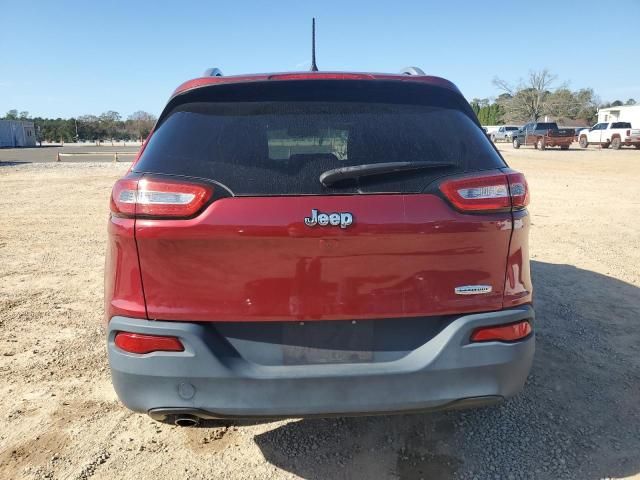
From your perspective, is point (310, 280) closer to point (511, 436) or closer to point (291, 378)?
point (291, 378)

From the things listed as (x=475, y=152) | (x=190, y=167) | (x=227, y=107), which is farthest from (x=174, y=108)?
(x=475, y=152)

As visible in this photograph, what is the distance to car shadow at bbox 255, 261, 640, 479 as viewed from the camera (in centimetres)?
246

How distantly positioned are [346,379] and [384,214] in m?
0.69

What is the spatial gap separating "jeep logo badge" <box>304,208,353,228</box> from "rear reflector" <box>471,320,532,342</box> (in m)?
0.72

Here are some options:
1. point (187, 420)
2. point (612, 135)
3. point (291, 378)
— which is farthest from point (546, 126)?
point (187, 420)

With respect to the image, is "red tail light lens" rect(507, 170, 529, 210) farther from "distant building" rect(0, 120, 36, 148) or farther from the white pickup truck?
"distant building" rect(0, 120, 36, 148)

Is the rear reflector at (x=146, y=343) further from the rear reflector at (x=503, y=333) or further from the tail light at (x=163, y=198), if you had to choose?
the rear reflector at (x=503, y=333)

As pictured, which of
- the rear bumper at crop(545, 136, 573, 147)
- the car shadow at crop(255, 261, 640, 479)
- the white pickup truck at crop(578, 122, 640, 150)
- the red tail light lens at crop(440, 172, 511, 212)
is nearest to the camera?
the red tail light lens at crop(440, 172, 511, 212)

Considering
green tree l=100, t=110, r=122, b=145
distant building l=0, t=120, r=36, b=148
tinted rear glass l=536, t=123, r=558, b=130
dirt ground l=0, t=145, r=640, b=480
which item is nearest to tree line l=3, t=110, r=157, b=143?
green tree l=100, t=110, r=122, b=145

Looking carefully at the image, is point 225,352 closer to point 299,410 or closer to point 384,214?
point 299,410

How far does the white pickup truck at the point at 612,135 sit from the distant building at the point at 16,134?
67410 millimetres

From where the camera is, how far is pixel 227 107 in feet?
7.28

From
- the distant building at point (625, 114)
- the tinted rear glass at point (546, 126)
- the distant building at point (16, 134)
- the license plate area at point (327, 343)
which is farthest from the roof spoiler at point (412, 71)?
the distant building at point (16, 134)

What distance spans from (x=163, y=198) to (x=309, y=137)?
708 mm
